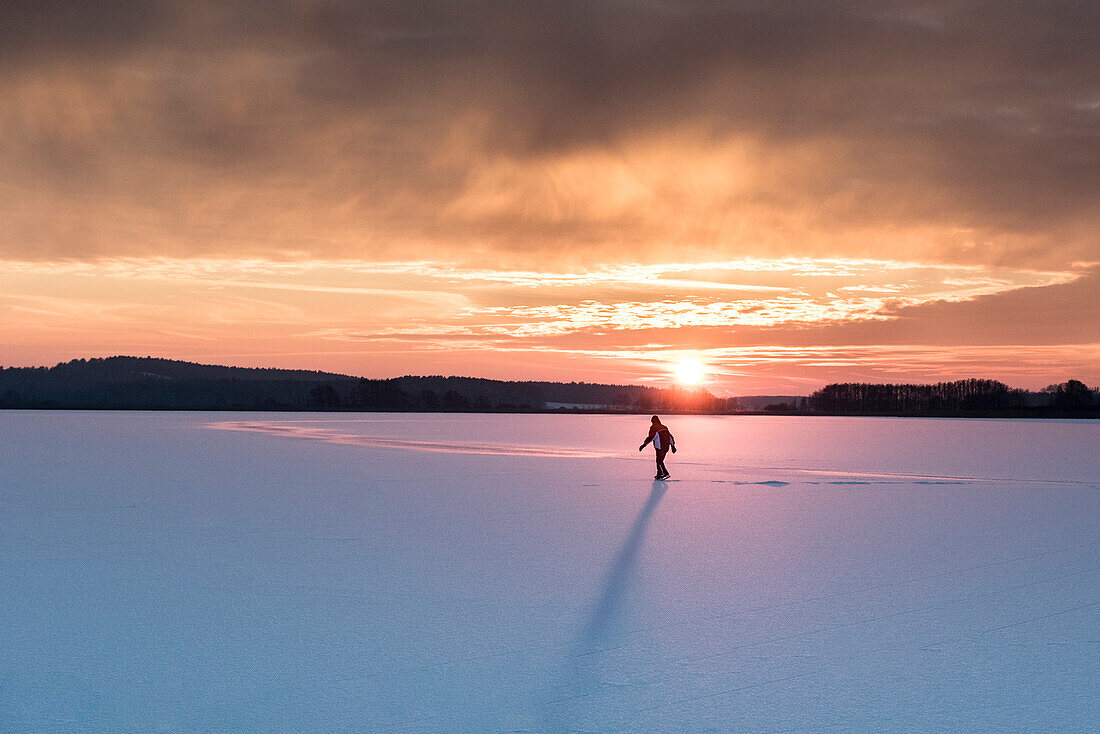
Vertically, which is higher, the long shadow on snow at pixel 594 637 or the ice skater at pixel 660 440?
the ice skater at pixel 660 440

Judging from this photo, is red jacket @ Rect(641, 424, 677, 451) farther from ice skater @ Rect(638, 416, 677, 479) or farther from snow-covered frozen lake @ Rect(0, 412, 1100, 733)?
snow-covered frozen lake @ Rect(0, 412, 1100, 733)

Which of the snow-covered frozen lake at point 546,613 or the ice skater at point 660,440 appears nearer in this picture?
the snow-covered frozen lake at point 546,613

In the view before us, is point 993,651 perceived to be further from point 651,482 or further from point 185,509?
point 651,482

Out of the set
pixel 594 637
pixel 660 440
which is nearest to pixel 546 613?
pixel 594 637

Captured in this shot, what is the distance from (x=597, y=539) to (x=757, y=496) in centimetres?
658

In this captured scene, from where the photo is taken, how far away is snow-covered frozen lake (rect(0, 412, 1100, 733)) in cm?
522

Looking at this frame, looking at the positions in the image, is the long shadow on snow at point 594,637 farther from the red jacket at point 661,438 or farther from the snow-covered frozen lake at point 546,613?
the red jacket at point 661,438

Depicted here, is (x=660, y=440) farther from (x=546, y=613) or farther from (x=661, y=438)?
(x=546, y=613)

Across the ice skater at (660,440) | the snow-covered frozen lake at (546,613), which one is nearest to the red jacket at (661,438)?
the ice skater at (660,440)

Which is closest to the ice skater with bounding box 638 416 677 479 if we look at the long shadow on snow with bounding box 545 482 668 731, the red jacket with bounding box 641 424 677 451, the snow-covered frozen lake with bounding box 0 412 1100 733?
the red jacket with bounding box 641 424 677 451

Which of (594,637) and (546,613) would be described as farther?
(546,613)

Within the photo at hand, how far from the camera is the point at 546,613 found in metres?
7.56

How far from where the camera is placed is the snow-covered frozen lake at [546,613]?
17.1ft

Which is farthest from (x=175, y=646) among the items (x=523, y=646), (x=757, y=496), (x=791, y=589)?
(x=757, y=496)
